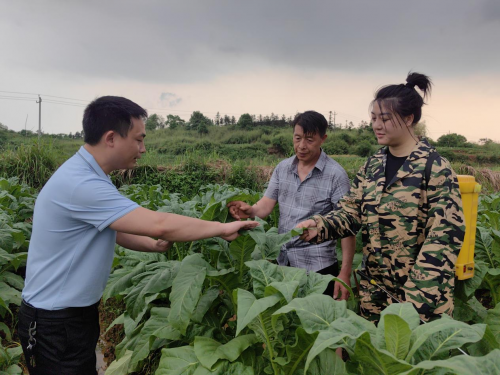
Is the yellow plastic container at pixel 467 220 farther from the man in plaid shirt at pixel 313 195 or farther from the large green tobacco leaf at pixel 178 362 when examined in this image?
the large green tobacco leaf at pixel 178 362

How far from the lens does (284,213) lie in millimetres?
3051

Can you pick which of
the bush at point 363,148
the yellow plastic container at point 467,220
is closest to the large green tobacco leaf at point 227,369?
the yellow plastic container at point 467,220

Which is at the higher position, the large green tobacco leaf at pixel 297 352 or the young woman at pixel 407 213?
the young woman at pixel 407 213

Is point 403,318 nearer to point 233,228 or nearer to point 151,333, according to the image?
point 233,228

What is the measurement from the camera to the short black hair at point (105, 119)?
6.61 feet

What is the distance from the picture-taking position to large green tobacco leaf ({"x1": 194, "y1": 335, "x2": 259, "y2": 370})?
1.91 meters

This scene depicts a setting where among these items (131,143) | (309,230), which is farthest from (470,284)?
(131,143)

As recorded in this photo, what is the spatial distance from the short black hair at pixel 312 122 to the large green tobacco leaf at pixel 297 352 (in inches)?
63.3

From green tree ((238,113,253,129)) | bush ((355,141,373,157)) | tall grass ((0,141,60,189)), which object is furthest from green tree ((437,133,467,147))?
tall grass ((0,141,60,189))

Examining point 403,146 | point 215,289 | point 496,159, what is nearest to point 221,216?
point 215,289

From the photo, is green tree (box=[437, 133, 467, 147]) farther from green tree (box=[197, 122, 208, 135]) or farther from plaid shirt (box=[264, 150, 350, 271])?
plaid shirt (box=[264, 150, 350, 271])

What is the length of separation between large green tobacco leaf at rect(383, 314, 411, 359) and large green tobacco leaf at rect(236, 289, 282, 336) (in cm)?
45

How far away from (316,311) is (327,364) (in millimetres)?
305

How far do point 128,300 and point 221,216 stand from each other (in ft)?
2.41
